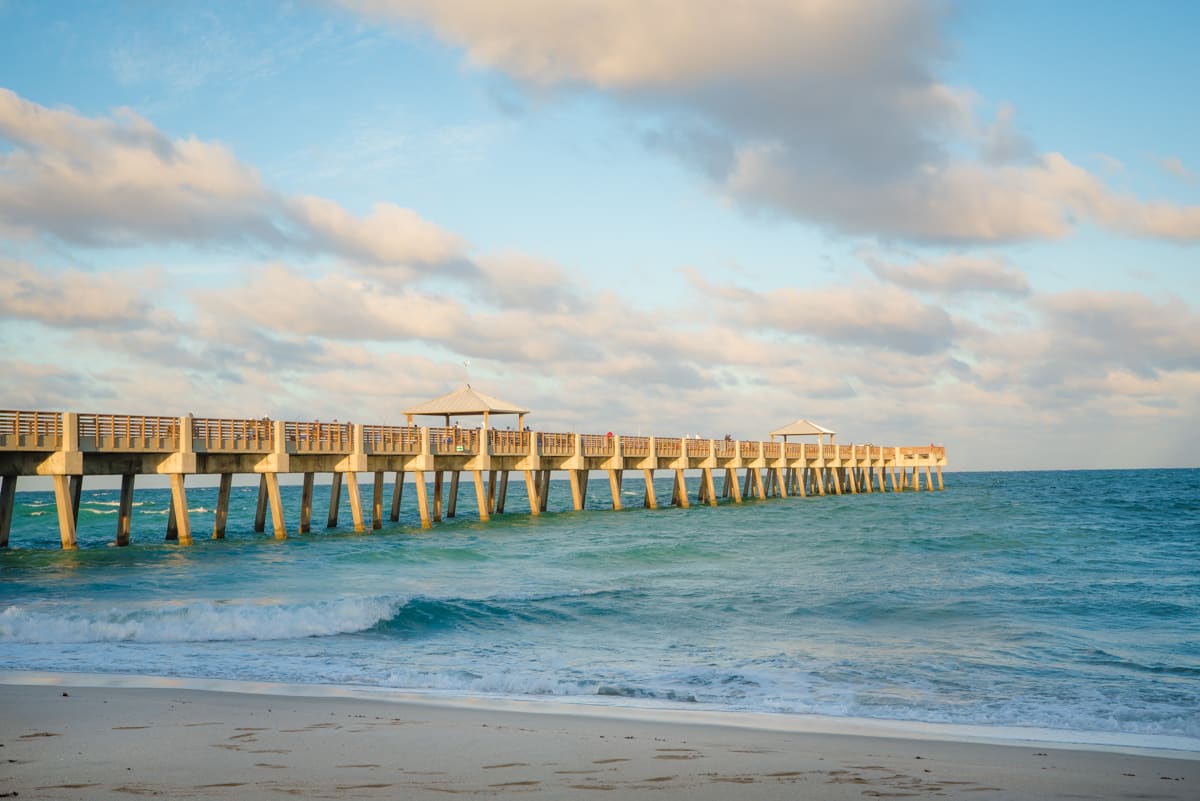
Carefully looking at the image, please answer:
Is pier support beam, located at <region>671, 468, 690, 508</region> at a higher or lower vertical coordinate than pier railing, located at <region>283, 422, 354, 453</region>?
lower

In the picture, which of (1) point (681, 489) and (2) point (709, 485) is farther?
(2) point (709, 485)

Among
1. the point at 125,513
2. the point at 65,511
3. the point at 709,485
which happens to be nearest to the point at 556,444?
the point at 709,485

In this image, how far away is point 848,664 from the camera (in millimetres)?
12297

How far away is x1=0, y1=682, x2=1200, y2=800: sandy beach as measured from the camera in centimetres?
582

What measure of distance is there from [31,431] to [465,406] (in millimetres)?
20047

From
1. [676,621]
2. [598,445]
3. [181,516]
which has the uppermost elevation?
[598,445]

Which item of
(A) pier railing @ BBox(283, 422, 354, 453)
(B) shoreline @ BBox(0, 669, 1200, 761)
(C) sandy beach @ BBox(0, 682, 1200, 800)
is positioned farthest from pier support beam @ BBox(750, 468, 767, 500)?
(C) sandy beach @ BBox(0, 682, 1200, 800)

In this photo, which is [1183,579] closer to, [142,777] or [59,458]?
[142,777]

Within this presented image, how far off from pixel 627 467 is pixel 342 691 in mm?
40125

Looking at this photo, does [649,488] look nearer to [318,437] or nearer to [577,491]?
[577,491]

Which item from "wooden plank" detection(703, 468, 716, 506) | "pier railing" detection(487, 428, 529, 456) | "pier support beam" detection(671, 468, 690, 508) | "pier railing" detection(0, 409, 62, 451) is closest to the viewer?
"pier railing" detection(0, 409, 62, 451)

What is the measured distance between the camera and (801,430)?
73.2m

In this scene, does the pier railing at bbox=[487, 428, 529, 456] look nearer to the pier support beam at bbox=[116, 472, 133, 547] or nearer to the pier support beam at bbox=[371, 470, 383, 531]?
the pier support beam at bbox=[371, 470, 383, 531]

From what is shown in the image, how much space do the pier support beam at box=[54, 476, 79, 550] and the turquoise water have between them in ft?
1.34
